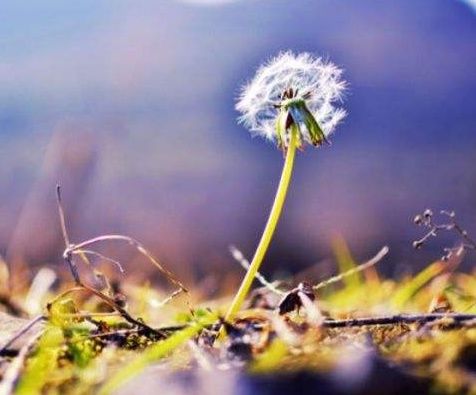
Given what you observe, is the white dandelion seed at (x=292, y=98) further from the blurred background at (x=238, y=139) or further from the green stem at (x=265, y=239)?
the blurred background at (x=238, y=139)

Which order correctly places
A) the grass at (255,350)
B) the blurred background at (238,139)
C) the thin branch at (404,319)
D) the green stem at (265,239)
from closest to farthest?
the grass at (255,350)
the thin branch at (404,319)
the green stem at (265,239)
the blurred background at (238,139)

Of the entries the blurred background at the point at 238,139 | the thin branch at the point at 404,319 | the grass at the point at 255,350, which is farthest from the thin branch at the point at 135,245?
the blurred background at the point at 238,139

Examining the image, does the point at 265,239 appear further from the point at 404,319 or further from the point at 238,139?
the point at 238,139

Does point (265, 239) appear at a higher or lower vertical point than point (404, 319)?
higher

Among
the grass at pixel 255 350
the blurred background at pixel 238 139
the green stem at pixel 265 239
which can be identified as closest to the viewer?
the grass at pixel 255 350

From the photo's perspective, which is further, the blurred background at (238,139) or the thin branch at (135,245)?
the blurred background at (238,139)

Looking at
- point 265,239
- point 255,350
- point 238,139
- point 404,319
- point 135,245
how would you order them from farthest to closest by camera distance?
point 238,139
point 135,245
point 265,239
point 404,319
point 255,350

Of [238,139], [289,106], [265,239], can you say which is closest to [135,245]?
[265,239]

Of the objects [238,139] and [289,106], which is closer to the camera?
[289,106]

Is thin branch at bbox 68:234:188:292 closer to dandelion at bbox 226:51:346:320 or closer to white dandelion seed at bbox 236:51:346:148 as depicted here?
dandelion at bbox 226:51:346:320
